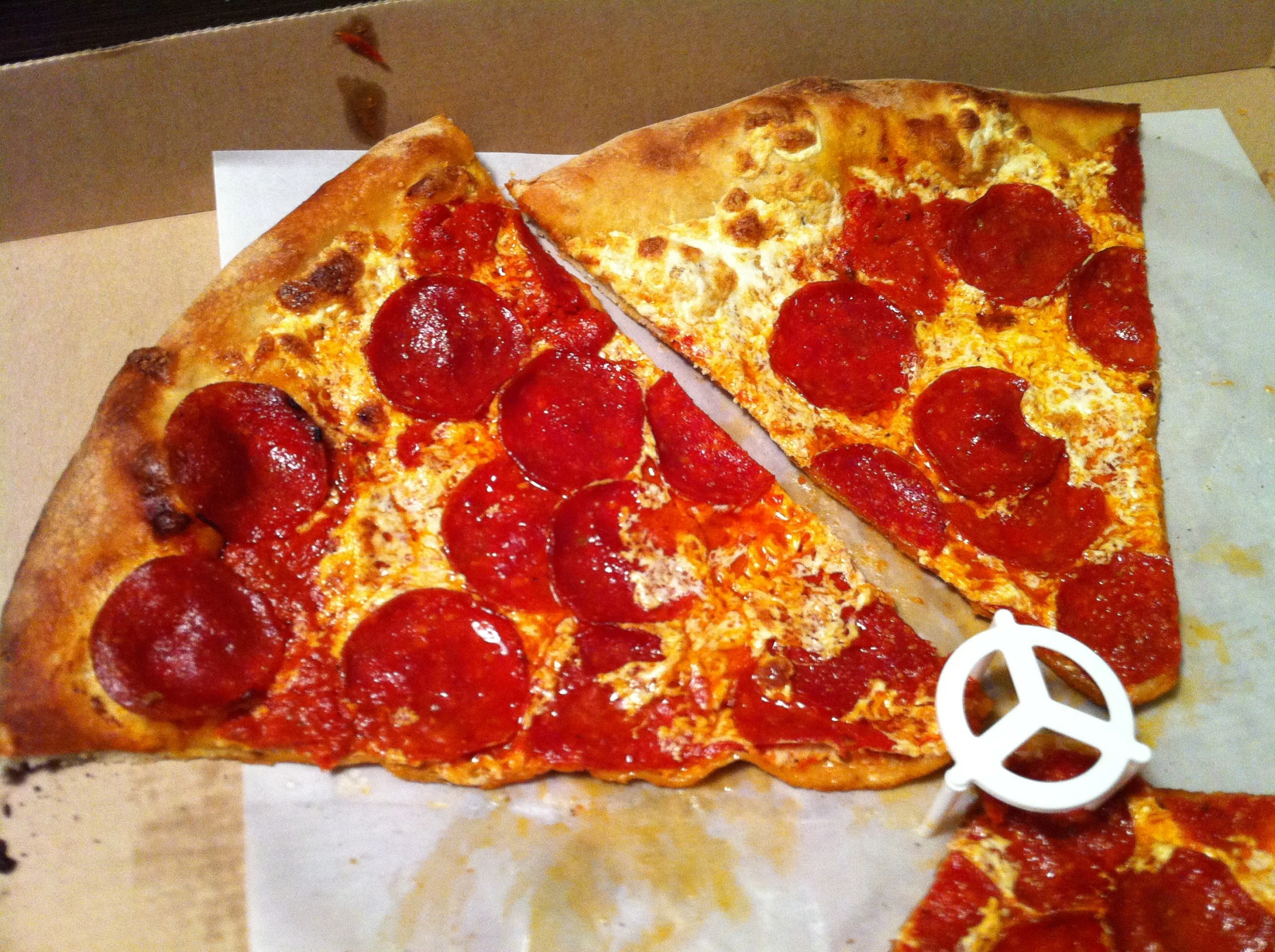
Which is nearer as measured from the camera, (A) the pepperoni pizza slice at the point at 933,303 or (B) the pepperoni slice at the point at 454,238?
(A) the pepperoni pizza slice at the point at 933,303

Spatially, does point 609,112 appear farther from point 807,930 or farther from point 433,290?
point 807,930

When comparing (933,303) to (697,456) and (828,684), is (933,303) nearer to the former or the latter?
(697,456)

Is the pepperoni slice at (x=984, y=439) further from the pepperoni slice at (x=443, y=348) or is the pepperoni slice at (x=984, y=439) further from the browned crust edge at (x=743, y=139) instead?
the pepperoni slice at (x=443, y=348)

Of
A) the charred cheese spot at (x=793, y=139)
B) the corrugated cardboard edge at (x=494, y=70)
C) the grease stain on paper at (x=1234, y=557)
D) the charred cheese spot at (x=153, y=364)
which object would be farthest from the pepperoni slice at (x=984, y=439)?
the charred cheese spot at (x=153, y=364)

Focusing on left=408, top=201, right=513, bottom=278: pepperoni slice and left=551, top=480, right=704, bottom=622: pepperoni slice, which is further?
left=408, top=201, right=513, bottom=278: pepperoni slice

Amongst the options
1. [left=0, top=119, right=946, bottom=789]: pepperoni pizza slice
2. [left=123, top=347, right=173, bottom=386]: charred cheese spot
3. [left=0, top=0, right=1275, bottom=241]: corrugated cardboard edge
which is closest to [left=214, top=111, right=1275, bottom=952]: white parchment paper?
[left=0, top=119, right=946, bottom=789]: pepperoni pizza slice

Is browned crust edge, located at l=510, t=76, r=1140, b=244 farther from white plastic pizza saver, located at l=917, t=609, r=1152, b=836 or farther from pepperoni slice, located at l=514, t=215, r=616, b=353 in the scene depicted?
white plastic pizza saver, located at l=917, t=609, r=1152, b=836
